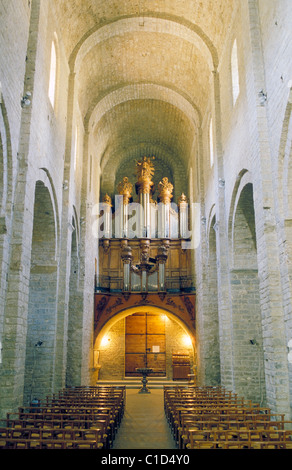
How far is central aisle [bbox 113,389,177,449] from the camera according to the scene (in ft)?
30.6

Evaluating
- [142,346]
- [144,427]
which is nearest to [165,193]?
[142,346]

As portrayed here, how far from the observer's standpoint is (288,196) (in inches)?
358

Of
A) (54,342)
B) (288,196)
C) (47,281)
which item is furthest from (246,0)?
(54,342)

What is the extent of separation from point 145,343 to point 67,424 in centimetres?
1550

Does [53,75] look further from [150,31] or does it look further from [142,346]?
[142,346]

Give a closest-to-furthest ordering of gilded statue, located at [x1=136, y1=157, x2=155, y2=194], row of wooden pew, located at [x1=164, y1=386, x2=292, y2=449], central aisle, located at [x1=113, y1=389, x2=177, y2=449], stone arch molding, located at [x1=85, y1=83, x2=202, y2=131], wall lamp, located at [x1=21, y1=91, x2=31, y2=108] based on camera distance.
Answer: row of wooden pew, located at [x1=164, y1=386, x2=292, y2=449] < central aisle, located at [x1=113, y1=389, x2=177, y2=449] < wall lamp, located at [x1=21, y1=91, x2=31, y2=108] < stone arch molding, located at [x1=85, y1=83, x2=202, y2=131] < gilded statue, located at [x1=136, y1=157, x2=155, y2=194]

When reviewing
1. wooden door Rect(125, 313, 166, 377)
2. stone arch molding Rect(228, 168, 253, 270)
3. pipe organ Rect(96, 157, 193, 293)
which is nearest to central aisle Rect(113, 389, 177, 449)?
stone arch molding Rect(228, 168, 253, 270)

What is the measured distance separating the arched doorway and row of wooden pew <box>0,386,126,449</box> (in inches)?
420

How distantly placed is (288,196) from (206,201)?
9.37m

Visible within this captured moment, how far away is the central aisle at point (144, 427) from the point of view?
9328 millimetres

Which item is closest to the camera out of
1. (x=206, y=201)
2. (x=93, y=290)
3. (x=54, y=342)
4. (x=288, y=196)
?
(x=288, y=196)

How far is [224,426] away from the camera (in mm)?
7691

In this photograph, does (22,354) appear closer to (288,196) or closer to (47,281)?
(47,281)

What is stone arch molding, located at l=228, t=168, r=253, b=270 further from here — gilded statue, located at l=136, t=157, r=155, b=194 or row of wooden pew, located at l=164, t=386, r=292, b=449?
gilded statue, located at l=136, t=157, r=155, b=194
